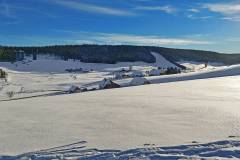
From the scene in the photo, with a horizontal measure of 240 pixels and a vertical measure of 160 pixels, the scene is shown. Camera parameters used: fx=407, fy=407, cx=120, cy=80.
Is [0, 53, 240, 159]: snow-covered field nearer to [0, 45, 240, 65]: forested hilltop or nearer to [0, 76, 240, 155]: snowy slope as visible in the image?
[0, 76, 240, 155]: snowy slope

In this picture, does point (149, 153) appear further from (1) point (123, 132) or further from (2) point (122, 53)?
(2) point (122, 53)

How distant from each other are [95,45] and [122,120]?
5821 inches

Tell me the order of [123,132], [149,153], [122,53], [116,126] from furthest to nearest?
[122,53]
[116,126]
[123,132]
[149,153]

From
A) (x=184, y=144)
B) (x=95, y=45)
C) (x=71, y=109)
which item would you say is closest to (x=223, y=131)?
(x=184, y=144)

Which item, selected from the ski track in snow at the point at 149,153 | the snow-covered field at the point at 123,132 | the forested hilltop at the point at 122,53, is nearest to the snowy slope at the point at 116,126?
the snow-covered field at the point at 123,132

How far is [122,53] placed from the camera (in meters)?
153

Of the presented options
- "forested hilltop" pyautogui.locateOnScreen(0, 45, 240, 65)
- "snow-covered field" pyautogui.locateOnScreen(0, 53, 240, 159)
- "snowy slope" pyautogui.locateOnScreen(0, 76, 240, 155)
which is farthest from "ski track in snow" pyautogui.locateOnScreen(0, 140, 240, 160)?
"forested hilltop" pyautogui.locateOnScreen(0, 45, 240, 65)

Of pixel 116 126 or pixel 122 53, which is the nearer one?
pixel 116 126

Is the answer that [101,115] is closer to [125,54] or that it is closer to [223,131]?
[223,131]

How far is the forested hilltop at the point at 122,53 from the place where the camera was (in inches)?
5846

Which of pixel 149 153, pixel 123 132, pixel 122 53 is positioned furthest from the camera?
pixel 122 53

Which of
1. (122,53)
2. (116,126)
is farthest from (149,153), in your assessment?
(122,53)

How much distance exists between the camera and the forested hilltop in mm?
148500

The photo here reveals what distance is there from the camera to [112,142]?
23.3 feet
